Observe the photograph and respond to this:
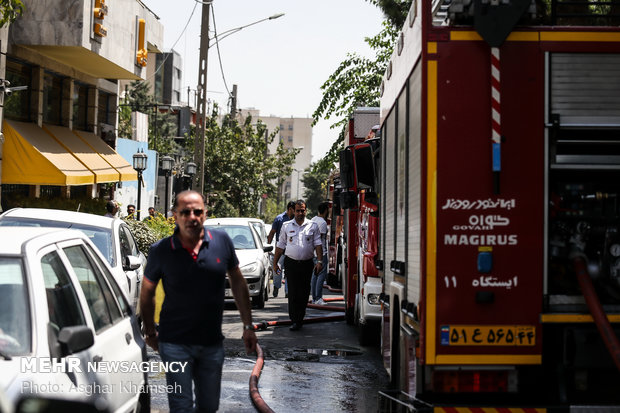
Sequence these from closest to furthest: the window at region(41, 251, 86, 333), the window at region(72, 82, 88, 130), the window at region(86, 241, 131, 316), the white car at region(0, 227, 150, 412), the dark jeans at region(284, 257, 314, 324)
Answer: the white car at region(0, 227, 150, 412), the window at region(41, 251, 86, 333), the window at region(86, 241, 131, 316), the dark jeans at region(284, 257, 314, 324), the window at region(72, 82, 88, 130)

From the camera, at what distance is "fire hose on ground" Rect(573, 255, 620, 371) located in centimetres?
532

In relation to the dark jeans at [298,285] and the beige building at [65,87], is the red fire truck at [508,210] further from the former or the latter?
the beige building at [65,87]

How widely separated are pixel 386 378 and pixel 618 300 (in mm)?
4922

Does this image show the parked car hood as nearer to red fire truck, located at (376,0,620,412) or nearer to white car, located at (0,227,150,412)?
white car, located at (0,227,150,412)

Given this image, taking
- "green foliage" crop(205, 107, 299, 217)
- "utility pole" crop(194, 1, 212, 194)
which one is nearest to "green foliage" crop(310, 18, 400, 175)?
"utility pole" crop(194, 1, 212, 194)

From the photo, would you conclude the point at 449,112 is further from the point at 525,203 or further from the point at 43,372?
the point at 43,372

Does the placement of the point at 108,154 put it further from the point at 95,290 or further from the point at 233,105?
the point at 95,290

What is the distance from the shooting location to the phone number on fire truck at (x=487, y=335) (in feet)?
18.1

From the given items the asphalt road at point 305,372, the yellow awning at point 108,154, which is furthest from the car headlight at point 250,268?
the yellow awning at point 108,154

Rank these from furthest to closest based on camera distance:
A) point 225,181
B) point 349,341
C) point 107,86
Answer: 1. point 225,181
2. point 107,86
3. point 349,341

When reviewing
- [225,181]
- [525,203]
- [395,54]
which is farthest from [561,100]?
[225,181]

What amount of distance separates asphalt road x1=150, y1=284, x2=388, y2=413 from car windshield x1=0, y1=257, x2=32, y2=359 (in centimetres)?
369

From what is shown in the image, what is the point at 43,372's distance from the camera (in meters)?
4.39

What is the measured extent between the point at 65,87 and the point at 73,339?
23508 mm
